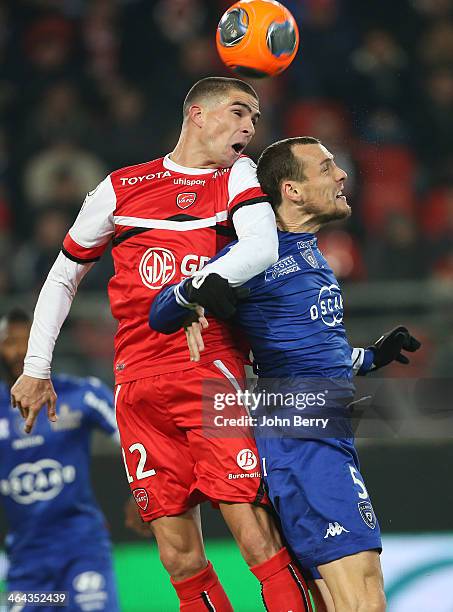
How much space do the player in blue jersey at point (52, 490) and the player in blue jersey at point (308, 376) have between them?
1.99 m

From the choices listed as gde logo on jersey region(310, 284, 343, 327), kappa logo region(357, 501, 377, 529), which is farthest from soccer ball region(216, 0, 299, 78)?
kappa logo region(357, 501, 377, 529)

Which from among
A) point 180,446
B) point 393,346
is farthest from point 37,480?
point 393,346

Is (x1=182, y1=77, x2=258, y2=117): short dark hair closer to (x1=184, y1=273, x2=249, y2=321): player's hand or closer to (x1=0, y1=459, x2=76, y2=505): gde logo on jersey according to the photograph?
(x1=184, y1=273, x2=249, y2=321): player's hand

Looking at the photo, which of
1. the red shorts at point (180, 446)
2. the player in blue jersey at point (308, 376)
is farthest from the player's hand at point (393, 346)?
the red shorts at point (180, 446)

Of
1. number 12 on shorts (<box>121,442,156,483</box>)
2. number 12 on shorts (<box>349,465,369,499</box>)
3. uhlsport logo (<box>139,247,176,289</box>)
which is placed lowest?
number 12 on shorts (<box>349,465,369,499</box>)

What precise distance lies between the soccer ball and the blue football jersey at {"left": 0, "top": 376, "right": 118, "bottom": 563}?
2164 millimetres

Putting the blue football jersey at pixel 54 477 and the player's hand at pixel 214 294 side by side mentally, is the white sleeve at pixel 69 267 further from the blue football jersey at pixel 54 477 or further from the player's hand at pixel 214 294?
the blue football jersey at pixel 54 477

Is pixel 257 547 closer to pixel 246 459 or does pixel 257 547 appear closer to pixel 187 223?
pixel 246 459

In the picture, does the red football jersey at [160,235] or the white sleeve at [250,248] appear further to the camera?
the red football jersey at [160,235]

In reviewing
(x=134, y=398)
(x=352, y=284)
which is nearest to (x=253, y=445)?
(x=134, y=398)

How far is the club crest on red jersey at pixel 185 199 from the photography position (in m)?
4.20

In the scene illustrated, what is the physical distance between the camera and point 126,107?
31.0 ft

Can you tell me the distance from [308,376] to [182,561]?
2.60 feet

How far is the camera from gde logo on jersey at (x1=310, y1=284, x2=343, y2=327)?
4.07m
